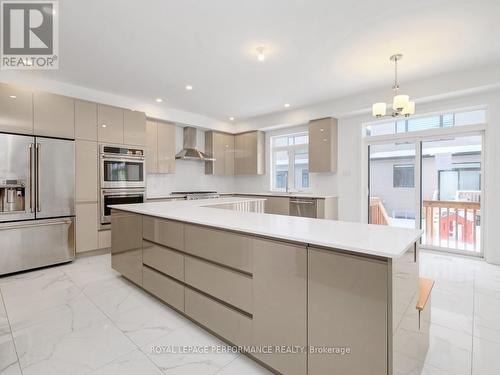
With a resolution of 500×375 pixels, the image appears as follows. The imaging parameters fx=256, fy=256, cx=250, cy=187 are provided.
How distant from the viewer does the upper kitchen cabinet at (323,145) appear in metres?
5.00

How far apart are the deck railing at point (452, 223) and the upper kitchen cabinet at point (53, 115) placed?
228 inches

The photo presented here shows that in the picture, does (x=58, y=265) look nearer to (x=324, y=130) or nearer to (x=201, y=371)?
(x=201, y=371)

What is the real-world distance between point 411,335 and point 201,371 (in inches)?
49.3

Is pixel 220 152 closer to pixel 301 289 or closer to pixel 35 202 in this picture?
pixel 35 202

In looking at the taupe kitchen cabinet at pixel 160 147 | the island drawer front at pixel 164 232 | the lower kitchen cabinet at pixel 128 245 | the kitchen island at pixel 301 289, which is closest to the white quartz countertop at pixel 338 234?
the kitchen island at pixel 301 289

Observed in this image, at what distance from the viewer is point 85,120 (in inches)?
155

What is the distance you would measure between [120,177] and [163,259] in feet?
8.13

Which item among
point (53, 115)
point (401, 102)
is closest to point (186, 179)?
point (53, 115)

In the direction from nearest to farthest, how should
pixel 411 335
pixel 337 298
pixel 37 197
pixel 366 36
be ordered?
1. pixel 337 298
2. pixel 411 335
3. pixel 366 36
4. pixel 37 197

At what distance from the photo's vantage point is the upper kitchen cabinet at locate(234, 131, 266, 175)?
6.23 meters

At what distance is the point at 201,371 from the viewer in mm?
1617

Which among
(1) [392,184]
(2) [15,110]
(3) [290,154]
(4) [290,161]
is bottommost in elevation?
(1) [392,184]

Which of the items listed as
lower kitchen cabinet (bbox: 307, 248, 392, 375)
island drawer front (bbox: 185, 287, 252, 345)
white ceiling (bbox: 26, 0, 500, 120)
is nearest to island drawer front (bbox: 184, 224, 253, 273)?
island drawer front (bbox: 185, 287, 252, 345)

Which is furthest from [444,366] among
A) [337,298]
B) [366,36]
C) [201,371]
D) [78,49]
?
[78,49]
